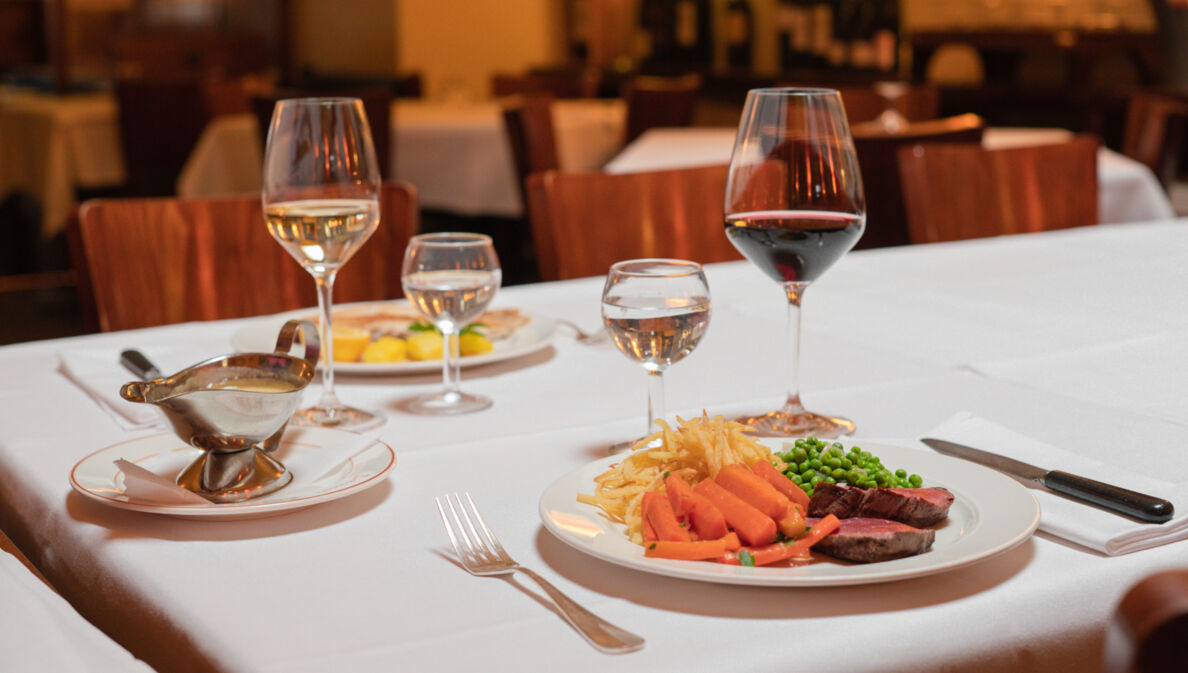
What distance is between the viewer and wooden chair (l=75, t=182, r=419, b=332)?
1.66 m

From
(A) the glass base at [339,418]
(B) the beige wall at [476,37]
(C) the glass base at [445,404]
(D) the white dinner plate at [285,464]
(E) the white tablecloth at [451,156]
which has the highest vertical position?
(B) the beige wall at [476,37]

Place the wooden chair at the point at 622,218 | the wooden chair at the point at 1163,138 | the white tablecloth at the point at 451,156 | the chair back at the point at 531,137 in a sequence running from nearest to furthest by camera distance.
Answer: the wooden chair at the point at 622,218 < the wooden chair at the point at 1163,138 < the chair back at the point at 531,137 < the white tablecloth at the point at 451,156

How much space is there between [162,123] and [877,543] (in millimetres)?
5271

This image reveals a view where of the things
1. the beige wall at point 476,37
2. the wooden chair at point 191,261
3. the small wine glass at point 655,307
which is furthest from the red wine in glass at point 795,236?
the beige wall at point 476,37

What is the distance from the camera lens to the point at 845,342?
1278 mm

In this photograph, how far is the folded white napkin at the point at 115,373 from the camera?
1.01 meters

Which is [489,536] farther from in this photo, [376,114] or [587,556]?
[376,114]

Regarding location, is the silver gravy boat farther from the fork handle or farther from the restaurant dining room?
the fork handle

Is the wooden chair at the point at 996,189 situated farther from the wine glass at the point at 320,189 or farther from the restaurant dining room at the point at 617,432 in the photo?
the wine glass at the point at 320,189

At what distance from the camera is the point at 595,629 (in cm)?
60

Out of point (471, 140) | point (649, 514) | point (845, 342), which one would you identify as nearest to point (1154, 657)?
point (649, 514)

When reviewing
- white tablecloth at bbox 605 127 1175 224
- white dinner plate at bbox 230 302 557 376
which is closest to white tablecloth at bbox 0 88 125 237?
white tablecloth at bbox 605 127 1175 224

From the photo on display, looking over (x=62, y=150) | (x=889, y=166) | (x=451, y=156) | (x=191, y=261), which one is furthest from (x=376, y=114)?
(x=191, y=261)

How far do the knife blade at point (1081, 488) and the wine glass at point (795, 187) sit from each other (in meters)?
0.12
